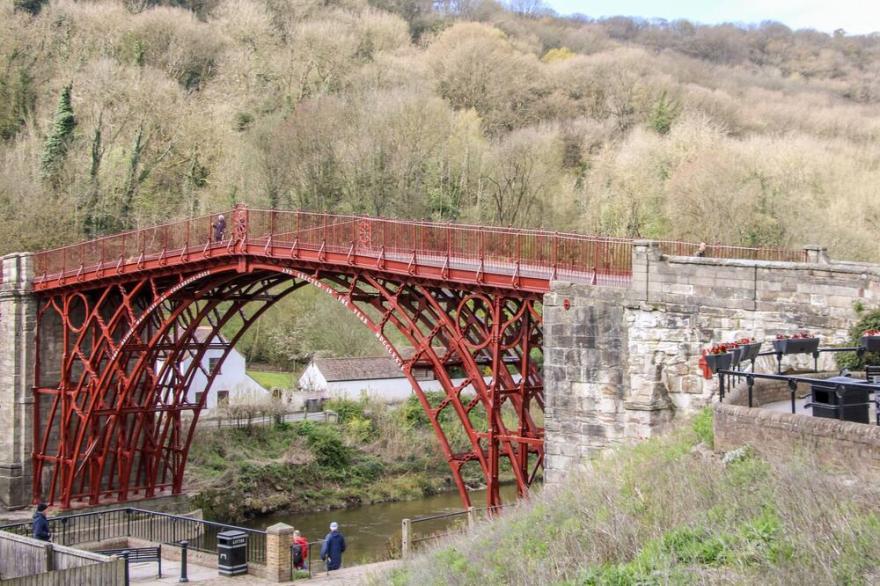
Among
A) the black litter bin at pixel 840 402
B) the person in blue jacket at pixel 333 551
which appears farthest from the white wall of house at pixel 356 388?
the black litter bin at pixel 840 402

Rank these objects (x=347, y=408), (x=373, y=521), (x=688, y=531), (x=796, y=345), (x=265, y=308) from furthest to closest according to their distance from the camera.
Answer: (x=347, y=408) < (x=373, y=521) < (x=265, y=308) < (x=796, y=345) < (x=688, y=531)

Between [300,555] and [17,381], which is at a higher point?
[17,381]

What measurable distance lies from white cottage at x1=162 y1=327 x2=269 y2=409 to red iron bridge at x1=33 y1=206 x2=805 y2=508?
10458 mm

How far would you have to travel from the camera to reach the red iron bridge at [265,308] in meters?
21.6

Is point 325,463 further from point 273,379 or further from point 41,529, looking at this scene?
point 41,529

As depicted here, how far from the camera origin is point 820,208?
146 feet

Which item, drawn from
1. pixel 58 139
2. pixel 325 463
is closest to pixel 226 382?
pixel 325 463

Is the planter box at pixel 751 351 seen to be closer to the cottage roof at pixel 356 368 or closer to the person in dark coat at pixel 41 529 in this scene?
the person in dark coat at pixel 41 529

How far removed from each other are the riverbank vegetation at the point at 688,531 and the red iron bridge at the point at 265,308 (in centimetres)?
571

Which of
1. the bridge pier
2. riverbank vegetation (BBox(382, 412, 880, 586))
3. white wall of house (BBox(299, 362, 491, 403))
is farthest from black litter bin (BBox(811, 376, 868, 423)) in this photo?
white wall of house (BBox(299, 362, 491, 403))

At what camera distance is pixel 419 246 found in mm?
24016

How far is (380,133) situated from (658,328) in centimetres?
3965

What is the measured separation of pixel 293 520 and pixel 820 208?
75.0 ft

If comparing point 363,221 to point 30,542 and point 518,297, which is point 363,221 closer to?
point 518,297
